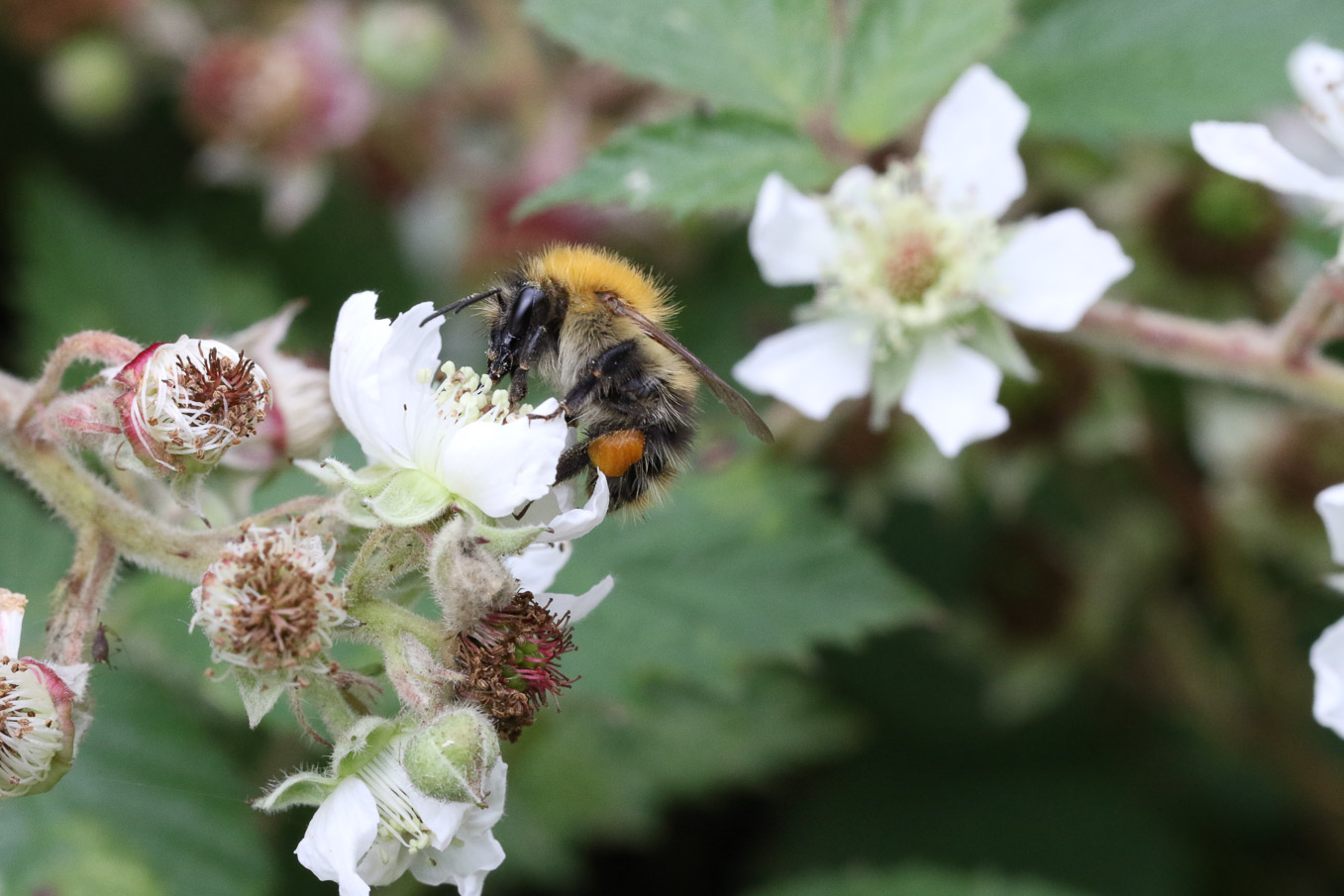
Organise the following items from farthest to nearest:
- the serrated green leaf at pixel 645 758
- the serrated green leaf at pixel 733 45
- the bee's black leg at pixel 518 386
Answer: the serrated green leaf at pixel 645 758 → the serrated green leaf at pixel 733 45 → the bee's black leg at pixel 518 386

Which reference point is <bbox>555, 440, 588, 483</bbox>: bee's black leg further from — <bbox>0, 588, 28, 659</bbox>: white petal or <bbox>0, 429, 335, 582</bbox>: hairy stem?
<bbox>0, 588, 28, 659</bbox>: white petal

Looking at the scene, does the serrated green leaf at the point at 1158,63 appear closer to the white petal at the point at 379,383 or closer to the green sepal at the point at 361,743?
the white petal at the point at 379,383

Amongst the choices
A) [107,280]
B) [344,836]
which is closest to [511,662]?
[344,836]

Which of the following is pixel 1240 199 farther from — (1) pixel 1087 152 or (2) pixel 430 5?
(2) pixel 430 5

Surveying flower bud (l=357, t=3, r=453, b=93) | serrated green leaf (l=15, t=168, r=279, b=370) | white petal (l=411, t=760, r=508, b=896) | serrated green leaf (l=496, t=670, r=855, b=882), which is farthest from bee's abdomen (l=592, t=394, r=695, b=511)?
flower bud (l=357, t=3, r=453, b=93)

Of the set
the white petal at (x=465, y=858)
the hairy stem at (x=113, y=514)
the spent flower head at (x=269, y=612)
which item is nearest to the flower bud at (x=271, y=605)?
the spent flower head at (x=269, y=612)

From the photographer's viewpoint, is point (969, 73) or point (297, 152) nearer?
point (969, 73)

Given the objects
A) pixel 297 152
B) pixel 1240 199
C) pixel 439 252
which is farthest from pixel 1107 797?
pixel 297 152
